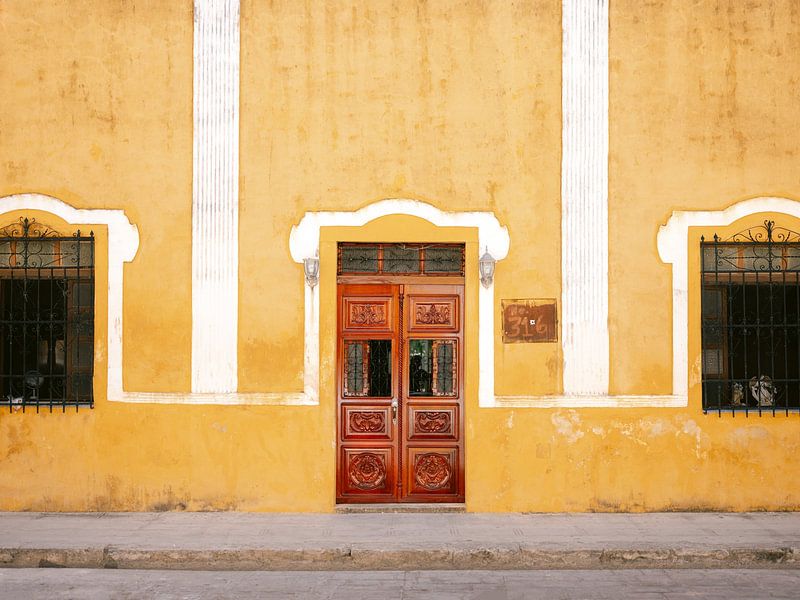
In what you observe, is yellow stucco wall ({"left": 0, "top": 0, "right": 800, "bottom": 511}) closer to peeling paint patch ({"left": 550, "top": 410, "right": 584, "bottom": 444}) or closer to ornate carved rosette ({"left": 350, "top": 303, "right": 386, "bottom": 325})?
peeling paint patch ({"left": 550, "top": 410, "right": 584, "bottom": 444})

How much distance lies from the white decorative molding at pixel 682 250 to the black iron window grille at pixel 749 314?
17cm

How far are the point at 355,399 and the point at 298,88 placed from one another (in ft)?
10.2

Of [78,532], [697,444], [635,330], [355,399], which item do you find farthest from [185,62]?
[697,444]

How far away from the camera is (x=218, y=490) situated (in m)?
8.20

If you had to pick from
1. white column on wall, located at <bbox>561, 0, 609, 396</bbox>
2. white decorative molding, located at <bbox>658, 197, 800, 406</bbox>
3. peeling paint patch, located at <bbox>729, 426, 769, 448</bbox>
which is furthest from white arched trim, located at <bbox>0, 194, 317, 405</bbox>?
peeling paint patch, located at <bbox>729, 426, 769, 448</bbox>

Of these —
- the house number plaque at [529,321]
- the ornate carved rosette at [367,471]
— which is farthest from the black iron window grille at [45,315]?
the house number plaque at [529,321]

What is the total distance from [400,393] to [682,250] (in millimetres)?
3102

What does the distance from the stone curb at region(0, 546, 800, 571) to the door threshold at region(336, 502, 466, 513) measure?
136cm

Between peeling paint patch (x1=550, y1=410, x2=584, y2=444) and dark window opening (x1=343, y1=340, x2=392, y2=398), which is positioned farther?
dark window opening (x1=343, y1=340, x2=392, y2=398)

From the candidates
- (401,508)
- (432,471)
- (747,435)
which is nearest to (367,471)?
(401,508)

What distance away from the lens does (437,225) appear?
8273 mm

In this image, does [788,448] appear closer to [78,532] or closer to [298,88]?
[298,88]

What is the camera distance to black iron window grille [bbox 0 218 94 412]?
8.38 metres

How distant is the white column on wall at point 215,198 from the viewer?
8.30m
